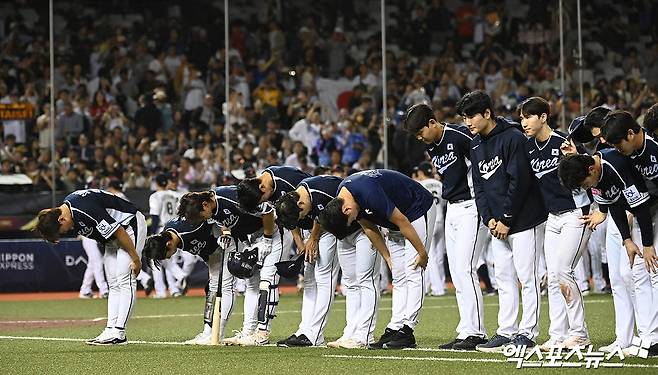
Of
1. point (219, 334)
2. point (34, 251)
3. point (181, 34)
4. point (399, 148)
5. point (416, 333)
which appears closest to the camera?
point (219, 334)

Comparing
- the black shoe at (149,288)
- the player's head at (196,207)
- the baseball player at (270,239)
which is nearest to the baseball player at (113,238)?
the player's head at (196,207)

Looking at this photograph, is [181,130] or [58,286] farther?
[181,130]

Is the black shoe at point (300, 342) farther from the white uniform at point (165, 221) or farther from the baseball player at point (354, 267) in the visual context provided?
the white uniform at point (165, 221)

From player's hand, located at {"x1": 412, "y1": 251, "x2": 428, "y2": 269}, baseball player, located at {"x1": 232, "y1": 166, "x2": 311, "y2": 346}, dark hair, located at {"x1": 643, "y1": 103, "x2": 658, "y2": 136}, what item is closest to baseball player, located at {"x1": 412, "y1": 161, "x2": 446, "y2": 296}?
baseball player, located at {"x1": 232, "y1": 166, "x2": 311, "y2": 346}

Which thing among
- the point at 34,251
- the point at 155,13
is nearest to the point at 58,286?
the point at 34,251

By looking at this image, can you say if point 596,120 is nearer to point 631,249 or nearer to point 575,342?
point 631,249

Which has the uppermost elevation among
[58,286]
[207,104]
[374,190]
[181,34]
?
[181,34]

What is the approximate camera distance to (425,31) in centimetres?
2956

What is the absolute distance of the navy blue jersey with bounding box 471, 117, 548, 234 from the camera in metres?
10.4

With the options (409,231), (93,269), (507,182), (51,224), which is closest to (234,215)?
(51,224)

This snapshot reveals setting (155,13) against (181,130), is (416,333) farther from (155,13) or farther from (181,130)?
(155,13)

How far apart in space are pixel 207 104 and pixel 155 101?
1059 millimetres

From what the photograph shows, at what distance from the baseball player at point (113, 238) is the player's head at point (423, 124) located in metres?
3.05

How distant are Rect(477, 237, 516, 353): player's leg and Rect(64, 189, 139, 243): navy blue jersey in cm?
379
